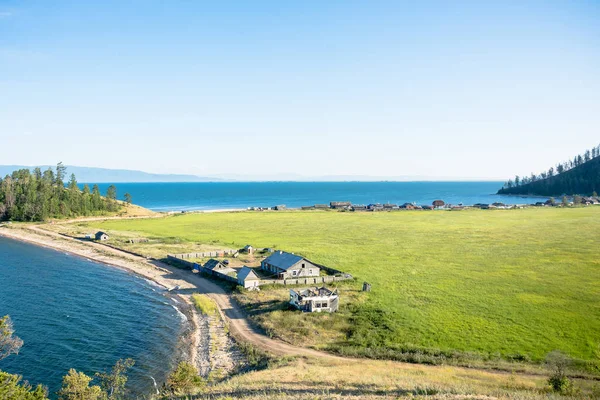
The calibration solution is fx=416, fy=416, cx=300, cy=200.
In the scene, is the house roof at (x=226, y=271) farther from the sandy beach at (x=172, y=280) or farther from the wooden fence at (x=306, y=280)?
the wooden fence at (x=306, y=280)

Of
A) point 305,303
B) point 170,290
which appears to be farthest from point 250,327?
point 170,290

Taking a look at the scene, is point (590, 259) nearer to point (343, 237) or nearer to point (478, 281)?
point (478, 281)

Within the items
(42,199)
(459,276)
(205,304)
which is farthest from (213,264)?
(42,199)

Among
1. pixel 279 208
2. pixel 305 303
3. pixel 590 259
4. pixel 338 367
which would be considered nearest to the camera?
pixel 338 367

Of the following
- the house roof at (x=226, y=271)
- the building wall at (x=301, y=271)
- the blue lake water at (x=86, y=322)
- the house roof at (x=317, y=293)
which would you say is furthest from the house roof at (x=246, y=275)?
the house roof at (x=317, y=293)

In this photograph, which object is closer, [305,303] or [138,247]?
[305,303]

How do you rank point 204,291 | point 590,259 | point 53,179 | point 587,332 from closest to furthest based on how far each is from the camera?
point 587,332, point 204,291, point 590,259, point 53,179

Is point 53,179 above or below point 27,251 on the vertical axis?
above
